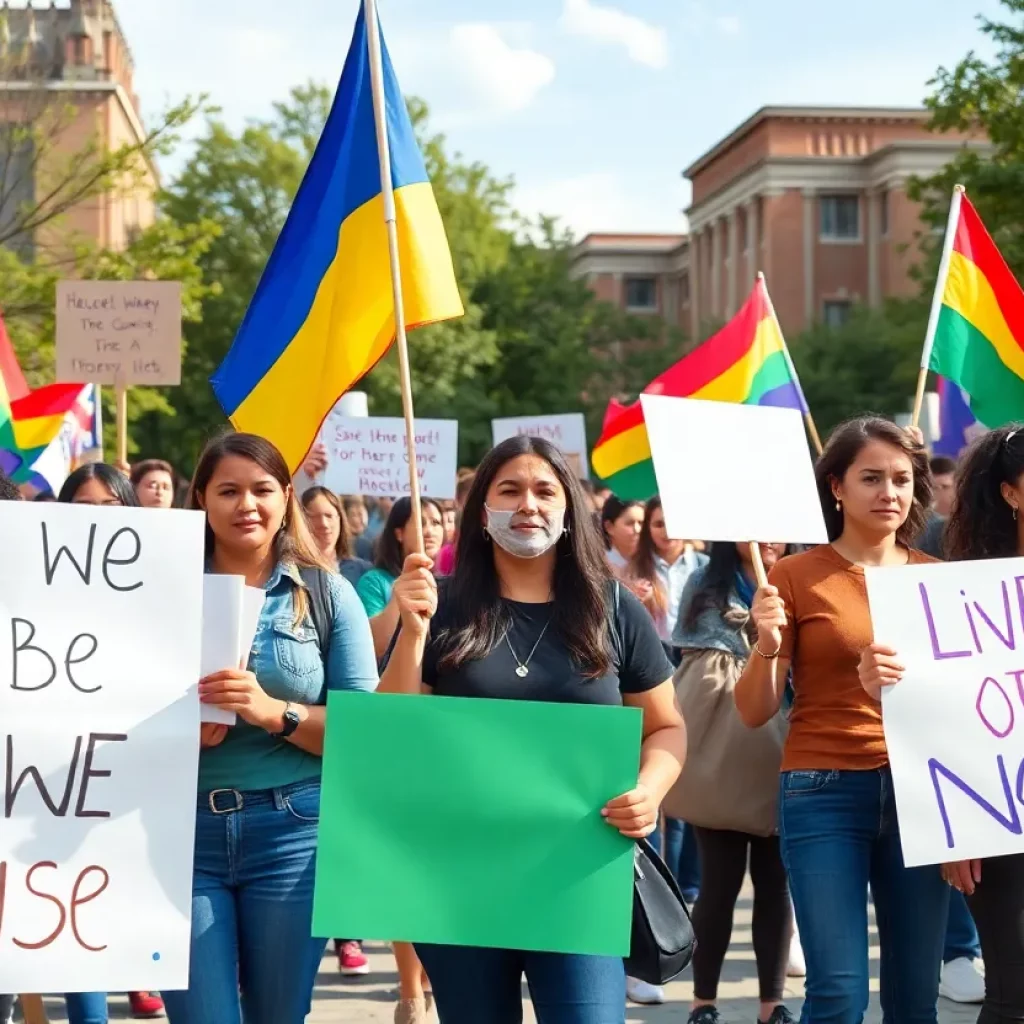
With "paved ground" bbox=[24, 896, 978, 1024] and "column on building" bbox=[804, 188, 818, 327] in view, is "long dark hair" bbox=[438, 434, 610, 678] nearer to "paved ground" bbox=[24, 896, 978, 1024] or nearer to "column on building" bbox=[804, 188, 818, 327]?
"paved ground" bbox=[24, 896, 978, 1024]

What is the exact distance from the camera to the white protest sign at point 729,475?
4.54 metres

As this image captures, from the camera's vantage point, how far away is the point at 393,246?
4355 mm

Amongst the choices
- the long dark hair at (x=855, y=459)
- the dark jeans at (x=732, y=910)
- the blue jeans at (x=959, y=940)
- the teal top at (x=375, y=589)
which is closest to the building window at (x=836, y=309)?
the teal top at (x=375, y=589)

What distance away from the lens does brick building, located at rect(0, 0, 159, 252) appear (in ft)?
67.7

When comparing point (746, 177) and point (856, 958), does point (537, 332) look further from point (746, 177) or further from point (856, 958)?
point (856, 958)

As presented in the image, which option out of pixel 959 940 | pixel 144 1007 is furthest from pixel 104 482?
pixel 959 940

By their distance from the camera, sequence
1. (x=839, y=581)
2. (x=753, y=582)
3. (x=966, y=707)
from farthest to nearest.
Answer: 1. (x=753, y=582)
2. (x=839, y=581)
3. (x=966, y=707)

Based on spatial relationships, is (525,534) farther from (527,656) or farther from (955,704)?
(955,704)

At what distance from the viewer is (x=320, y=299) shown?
4.69 meters

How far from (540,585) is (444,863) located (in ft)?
2.28

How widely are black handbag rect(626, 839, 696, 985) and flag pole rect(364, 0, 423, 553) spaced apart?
2.86 feet

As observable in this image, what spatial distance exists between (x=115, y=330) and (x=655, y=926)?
7.33 m

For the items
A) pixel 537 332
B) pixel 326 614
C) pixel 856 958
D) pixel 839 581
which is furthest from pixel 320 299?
pixel 537 332

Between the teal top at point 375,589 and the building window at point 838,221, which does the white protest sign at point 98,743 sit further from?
the building window at point 838,221
